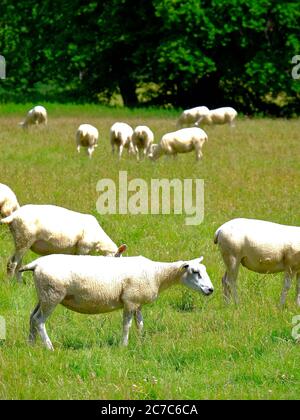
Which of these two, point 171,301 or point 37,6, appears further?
point 37,6

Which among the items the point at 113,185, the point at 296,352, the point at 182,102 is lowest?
the point at 182,102

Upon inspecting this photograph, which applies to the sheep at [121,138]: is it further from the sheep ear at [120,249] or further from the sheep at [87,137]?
the sheep ear at [120,249]

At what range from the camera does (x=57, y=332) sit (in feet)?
28.5

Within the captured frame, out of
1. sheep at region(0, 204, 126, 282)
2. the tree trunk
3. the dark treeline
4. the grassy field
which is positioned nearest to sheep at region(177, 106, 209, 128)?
the dark treeline

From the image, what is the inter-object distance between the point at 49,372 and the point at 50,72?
35724 mm

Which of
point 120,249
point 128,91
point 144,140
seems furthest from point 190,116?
point 120,249

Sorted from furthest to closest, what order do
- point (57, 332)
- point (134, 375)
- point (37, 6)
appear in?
point (37, 6), point (57, 332), point (134, 375)

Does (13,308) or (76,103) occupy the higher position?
(13,308)

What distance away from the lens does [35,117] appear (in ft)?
85.4

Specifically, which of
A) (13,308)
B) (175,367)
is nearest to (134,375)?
(175,367)

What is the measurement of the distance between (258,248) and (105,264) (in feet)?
6.09

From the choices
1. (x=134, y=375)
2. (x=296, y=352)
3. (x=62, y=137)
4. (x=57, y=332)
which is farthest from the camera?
(x=62, y=137)

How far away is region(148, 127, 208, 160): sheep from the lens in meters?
19.7

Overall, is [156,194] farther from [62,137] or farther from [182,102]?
[182,102]
